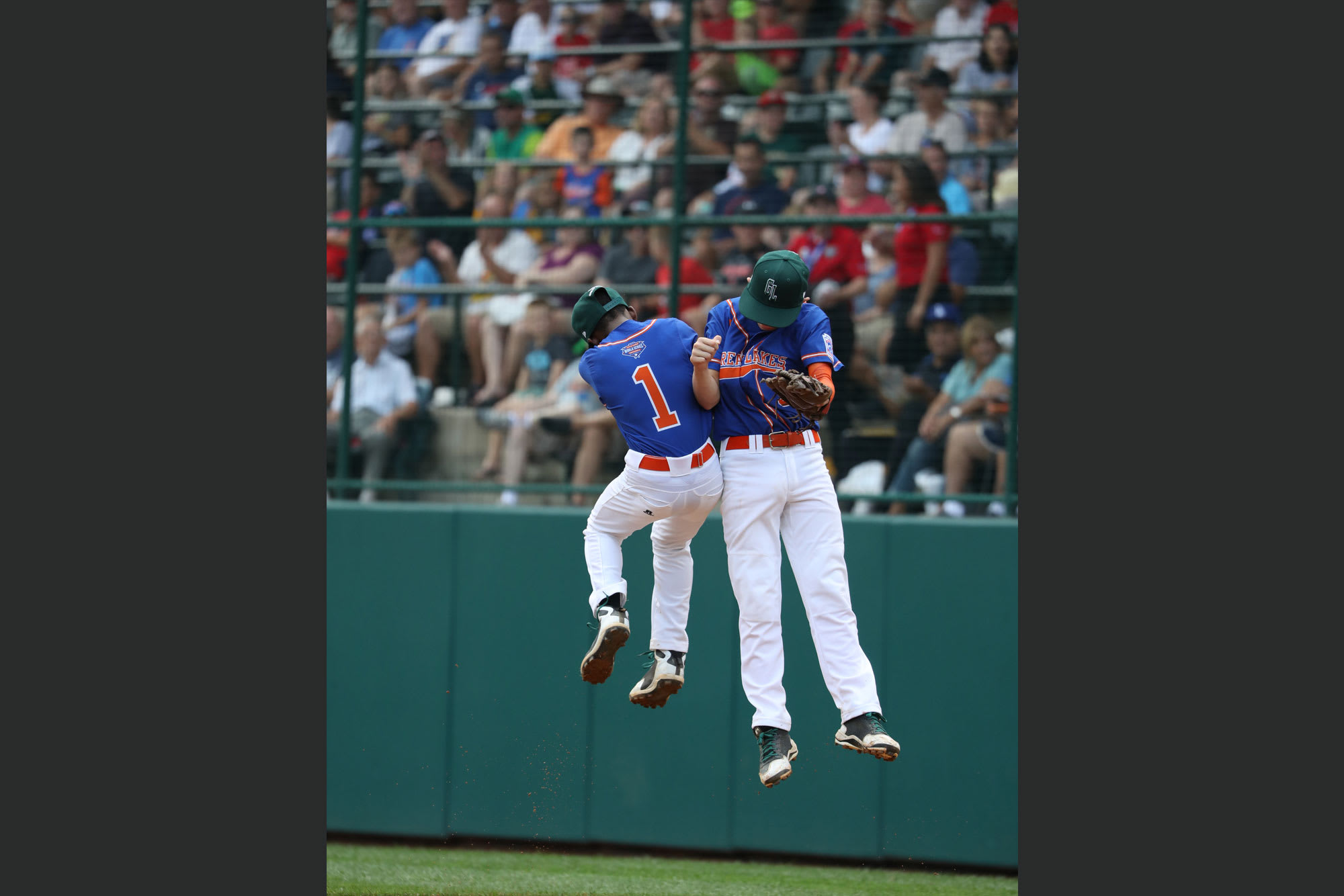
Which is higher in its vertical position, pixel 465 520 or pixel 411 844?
pixel 465 520

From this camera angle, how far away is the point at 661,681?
610 cm

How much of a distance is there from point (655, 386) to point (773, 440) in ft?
2.07

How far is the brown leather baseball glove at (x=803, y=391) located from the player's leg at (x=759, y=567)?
474 mm

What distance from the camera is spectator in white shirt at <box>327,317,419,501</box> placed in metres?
9.06

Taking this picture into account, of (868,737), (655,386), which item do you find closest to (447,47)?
(655,386)

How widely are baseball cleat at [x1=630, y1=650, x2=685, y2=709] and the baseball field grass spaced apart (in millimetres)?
1968

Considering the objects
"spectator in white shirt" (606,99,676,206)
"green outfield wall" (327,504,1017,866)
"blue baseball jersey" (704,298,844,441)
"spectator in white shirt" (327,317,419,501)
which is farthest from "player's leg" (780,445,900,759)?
"spectator in white shirt" (606,99,676,206)

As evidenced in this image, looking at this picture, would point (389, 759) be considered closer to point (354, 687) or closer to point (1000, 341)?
point (354, 687)

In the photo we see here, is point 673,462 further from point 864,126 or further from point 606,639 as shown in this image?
point 864,126

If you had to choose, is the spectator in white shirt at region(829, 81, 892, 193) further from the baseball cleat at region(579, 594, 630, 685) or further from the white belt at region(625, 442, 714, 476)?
the baseball cleat at region(579, 594, 630, 685)

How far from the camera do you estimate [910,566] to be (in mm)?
8414

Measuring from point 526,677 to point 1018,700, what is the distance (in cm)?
338

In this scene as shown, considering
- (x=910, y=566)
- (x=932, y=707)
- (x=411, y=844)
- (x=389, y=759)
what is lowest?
(x=411, y=844)

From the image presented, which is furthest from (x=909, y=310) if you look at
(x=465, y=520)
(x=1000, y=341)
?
(x=465, y=520)
